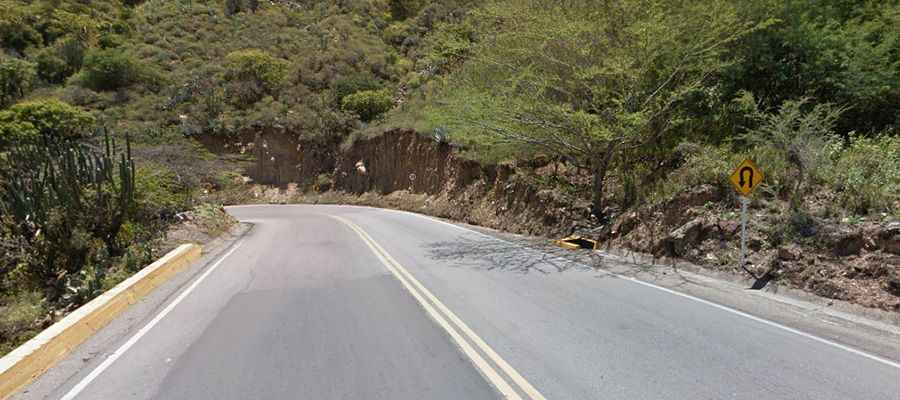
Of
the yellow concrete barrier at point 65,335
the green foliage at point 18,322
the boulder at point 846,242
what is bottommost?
the green foliage at point 18,322


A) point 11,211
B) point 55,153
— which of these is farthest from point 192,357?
point 55,153

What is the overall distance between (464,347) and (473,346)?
4.1 inches

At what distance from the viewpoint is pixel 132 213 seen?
47.1ft

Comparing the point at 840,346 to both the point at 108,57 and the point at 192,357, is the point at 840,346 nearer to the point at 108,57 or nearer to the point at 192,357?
the point at 192,357

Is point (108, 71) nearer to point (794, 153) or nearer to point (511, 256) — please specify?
point (511, 256)

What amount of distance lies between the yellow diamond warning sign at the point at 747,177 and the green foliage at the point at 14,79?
5203 cm

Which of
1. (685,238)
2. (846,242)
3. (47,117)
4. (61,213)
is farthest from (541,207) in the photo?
(47,117)

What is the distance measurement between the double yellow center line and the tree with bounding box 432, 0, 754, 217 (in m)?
5.85

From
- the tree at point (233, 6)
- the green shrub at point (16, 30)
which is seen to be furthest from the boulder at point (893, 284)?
the tree at point (233, 6)

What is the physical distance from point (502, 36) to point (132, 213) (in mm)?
11445

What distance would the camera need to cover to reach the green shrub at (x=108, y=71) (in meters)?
44.3

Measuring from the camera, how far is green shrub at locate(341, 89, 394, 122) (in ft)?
133

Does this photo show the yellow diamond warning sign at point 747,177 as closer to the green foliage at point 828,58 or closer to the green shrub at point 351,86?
the green foliage at point 828,58

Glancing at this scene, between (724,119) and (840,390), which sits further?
(724,119)
